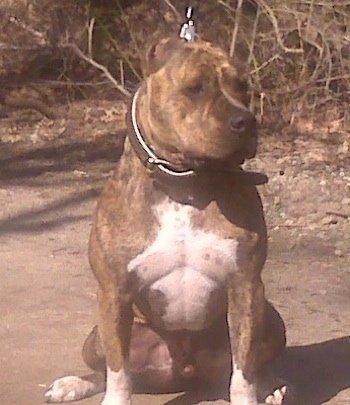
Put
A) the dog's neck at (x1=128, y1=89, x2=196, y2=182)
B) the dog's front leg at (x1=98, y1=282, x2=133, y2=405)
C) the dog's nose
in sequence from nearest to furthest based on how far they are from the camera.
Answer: the dog's nose → the dog's neck at (x1=128, y1=89, x2=196, y2=182) → the dog's front leg at (x1=98, y1=282, x2=133, y2=405)

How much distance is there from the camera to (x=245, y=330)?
438 cm

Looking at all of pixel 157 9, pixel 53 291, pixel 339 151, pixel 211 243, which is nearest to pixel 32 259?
pixel 53 291

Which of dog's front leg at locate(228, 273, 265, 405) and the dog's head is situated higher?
the dog's head

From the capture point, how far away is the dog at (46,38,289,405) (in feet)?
13.6

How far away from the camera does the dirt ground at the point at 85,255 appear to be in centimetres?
525

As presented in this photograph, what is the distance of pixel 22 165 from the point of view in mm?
9656

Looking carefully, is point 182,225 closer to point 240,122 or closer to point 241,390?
point 240,122

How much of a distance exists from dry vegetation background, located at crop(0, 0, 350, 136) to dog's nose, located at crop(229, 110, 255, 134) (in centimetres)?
504

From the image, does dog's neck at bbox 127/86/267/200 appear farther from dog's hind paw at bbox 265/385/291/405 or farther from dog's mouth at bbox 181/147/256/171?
dog's hind paw at bbox 265/385/291/405

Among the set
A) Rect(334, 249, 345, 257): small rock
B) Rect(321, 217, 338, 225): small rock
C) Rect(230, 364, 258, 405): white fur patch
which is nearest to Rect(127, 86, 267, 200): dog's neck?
Rect(230, 364, 258, 405): white fur patch

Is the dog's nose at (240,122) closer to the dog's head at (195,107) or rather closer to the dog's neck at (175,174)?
the dog's head at (195,107)

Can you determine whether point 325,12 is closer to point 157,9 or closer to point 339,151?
point 339,151

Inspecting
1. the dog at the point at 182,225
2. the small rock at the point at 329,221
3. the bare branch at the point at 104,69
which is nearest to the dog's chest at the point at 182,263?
the dog at the point at 182,225

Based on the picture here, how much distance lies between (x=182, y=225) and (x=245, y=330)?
1.54ft
